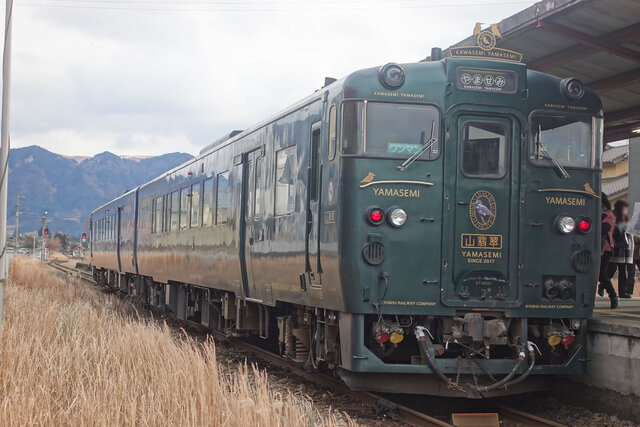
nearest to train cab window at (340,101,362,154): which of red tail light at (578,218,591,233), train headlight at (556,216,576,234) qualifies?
train headlight at (556,216,576,234)

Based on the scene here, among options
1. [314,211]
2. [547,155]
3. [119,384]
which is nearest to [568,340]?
[547,155]

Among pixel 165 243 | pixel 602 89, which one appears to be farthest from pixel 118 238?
pixel 602 89

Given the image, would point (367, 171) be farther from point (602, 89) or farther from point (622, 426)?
point (602, 89)

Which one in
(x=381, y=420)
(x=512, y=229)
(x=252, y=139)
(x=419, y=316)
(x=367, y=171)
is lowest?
(x=381, y=420)

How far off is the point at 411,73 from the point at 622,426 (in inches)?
147

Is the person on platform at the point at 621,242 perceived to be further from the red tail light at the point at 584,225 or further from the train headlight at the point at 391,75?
the train headlight at the point at 391,75

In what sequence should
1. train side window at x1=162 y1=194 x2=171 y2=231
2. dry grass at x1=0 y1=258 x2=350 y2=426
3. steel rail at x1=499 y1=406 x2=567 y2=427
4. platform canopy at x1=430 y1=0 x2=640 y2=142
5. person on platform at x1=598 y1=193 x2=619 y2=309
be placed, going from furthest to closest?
train side window at x1=162 y1=194 x2=171 y2=231
person on platform at x1=598 y1=193 x2=619 y2=309
platform canopy at x1=430 y1=0 x2=640 y2=142
steel rail at x1=499 y1=406 x2=567 y2=427
dry grass at x1=0 y1=258 x2=350 y2=426

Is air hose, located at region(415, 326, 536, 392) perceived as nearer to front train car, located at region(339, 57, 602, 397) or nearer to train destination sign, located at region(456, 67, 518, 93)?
front train car, located at region(339, 57, 602, 397)

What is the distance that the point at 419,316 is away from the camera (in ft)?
25.7

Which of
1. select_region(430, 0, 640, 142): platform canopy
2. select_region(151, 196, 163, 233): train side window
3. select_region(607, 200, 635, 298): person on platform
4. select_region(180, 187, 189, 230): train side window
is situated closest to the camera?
select_region(430, 0, 640, 142): platform canopy

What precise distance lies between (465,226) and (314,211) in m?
1.54

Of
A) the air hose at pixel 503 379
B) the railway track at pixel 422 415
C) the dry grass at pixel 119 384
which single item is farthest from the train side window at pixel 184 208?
the air hose at pixel 503 379

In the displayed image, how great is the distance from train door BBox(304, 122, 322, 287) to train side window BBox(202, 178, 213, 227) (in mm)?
4590

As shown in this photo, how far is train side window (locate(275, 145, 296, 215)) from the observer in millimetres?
9227
